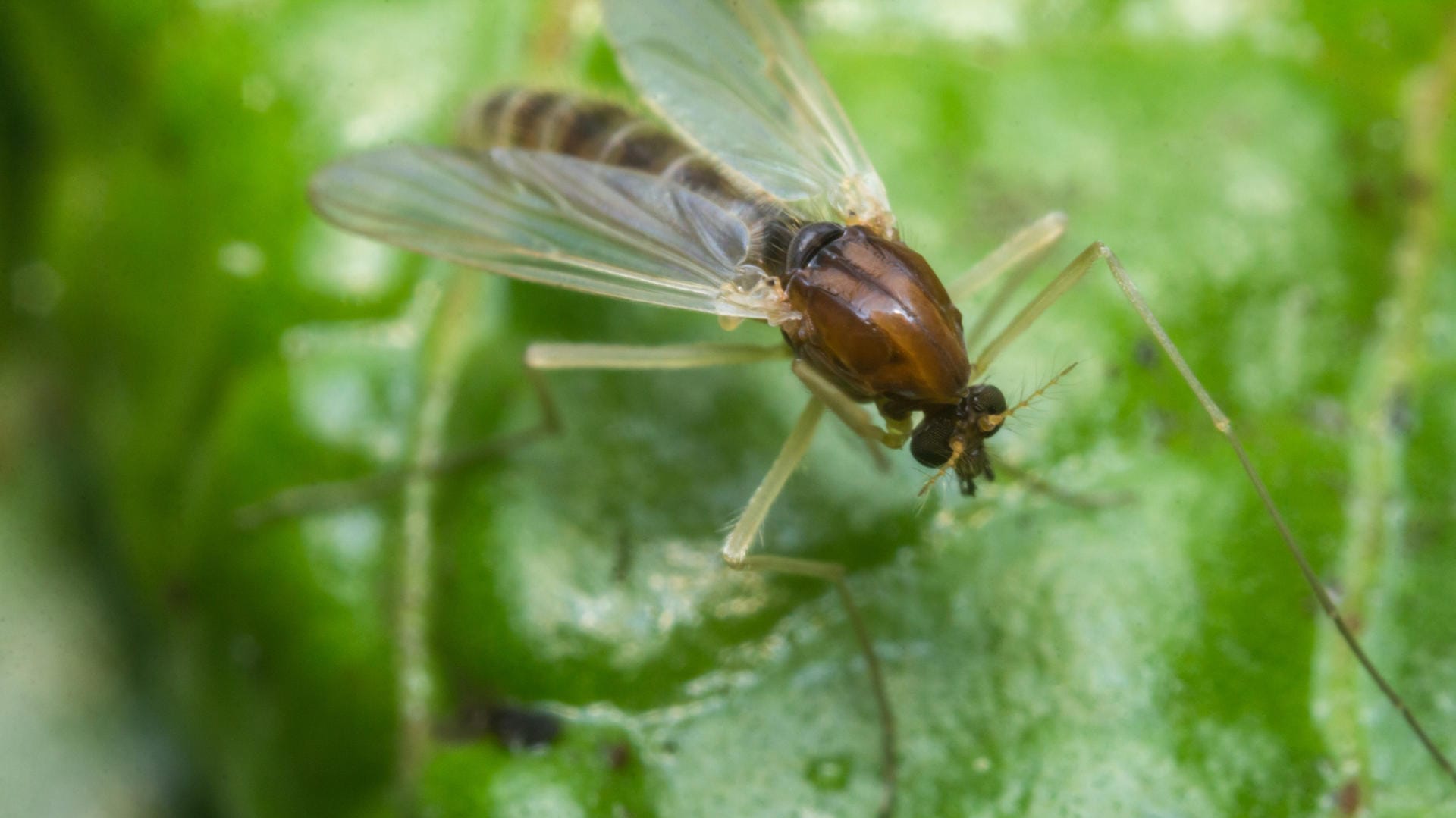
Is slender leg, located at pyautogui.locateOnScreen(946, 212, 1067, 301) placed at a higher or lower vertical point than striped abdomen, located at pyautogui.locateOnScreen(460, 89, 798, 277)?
higher

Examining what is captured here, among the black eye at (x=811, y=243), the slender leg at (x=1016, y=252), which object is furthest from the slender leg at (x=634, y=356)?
the slender leg at (x=1016, y=252)

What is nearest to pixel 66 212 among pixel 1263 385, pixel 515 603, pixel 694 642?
pixel 515 603

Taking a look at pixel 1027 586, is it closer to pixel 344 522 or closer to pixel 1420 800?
pixel 1420 800

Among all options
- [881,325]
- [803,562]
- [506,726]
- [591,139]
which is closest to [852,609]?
[803,562]

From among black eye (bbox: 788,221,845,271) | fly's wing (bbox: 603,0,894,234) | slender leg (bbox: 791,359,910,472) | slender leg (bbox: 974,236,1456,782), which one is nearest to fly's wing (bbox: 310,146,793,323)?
black eye (bbox: 788,221,845,271)

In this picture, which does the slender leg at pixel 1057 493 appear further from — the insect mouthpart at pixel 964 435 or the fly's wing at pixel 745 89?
the fly's wing at pixel 745 89

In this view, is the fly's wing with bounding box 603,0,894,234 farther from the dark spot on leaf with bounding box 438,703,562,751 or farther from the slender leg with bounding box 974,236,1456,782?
the dark spot on leaf with bounding box 438,703,562,751
